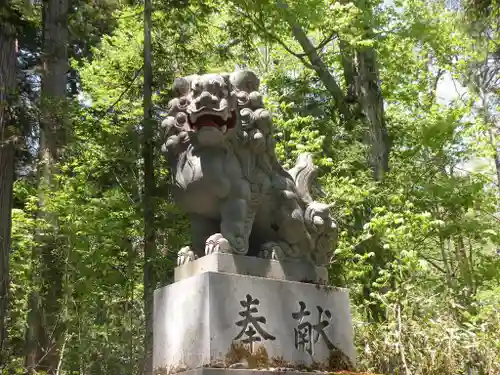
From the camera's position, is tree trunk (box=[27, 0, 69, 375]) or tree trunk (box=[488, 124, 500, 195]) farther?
tree trunk (box=[488, 124, 500, 195])

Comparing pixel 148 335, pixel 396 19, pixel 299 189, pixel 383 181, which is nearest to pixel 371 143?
pixel 383 181

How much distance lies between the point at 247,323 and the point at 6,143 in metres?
3.12

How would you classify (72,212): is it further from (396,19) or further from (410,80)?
(410,80)

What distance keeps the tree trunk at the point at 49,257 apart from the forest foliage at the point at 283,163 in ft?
0.17

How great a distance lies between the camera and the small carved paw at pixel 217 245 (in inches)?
164

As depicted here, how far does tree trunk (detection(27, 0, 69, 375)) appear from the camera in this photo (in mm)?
8656

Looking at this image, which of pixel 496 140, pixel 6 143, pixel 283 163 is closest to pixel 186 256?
pixel 6 143

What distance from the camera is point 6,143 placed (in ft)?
18.6

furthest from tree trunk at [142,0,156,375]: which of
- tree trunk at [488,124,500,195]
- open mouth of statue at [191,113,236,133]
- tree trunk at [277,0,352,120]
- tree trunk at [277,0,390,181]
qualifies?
tree trunk at [488,124,500,195]

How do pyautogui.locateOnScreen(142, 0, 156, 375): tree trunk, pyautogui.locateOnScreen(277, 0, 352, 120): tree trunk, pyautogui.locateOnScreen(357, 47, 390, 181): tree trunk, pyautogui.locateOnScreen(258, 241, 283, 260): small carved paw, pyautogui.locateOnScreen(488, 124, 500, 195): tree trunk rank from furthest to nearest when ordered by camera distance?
pyautogui.locateOnScreen(488, 124, 500, 195): tree trunk, pyautogui.locateOnScreen(277, 0, 352, 120): tree trunk, pyautogui.locateOnScreen(357, 47, 390, 181): tree trunk, pyautogui.locateOnScreen(142, 0, 156, 375): tree trunk, pyautogui.locateOnScreen(258, 241, 283, 260): small carved paw

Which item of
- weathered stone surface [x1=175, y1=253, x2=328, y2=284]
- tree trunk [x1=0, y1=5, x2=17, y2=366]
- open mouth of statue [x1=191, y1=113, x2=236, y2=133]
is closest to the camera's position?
weathered stone surface [x1=175, y1=253, x2=328, y2=284]

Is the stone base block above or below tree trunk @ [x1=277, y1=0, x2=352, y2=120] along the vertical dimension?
below

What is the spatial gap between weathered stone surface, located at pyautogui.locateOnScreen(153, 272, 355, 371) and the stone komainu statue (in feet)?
0.90

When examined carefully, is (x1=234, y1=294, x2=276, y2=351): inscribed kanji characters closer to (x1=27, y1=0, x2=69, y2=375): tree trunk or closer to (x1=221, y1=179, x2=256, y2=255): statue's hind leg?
(x1=221, y1=179, x2=256, y2=255): statue's hind leg
